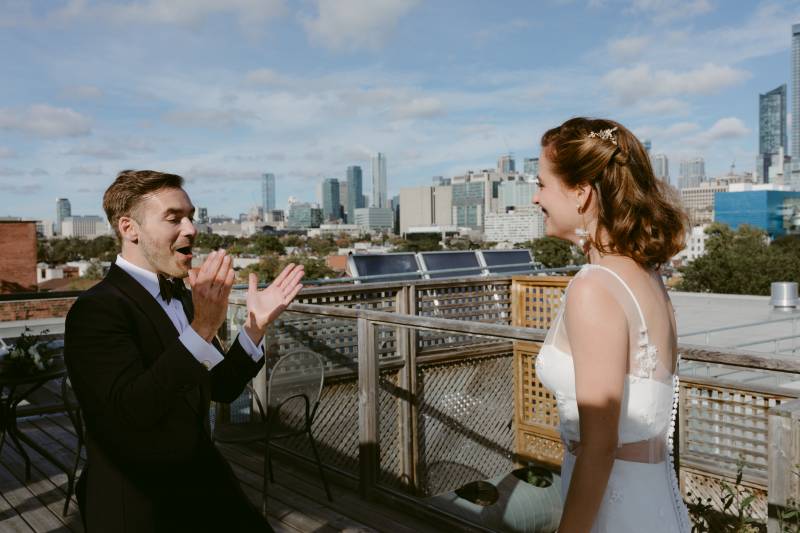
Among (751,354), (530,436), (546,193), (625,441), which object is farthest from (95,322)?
(530,436)

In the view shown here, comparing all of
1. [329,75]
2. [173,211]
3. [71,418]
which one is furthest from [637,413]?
[329,75]

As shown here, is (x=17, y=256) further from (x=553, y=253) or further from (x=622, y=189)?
(x=553, y=253)

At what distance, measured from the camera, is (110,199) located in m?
1.76

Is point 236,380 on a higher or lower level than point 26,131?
lower

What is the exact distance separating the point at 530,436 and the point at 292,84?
441 feet

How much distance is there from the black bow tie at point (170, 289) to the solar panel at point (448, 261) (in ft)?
27.4

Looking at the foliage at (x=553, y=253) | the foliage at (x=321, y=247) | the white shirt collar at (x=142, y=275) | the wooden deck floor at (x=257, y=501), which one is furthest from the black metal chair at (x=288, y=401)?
the foliage at (x=321, y=247)

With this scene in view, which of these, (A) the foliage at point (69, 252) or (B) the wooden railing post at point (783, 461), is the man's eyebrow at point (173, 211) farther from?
(A) the foliage at point (69, 252)

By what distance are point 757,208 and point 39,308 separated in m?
133

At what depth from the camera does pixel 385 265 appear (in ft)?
31.9

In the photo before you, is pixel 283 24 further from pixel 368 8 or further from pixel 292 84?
pixel 292 84

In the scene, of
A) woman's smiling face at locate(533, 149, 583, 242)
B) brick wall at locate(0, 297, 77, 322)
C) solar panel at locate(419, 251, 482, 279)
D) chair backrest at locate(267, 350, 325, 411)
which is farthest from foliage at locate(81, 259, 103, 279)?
woman's smiling face at locate(533, 149, 583, 242)

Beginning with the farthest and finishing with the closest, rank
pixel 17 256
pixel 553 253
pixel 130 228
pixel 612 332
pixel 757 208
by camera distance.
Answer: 1. pixel 757 208
2. pixel 553 253
3. pixel 17 256
4. pixel 130 228
5. pixel 612 332

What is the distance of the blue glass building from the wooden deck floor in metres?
128
